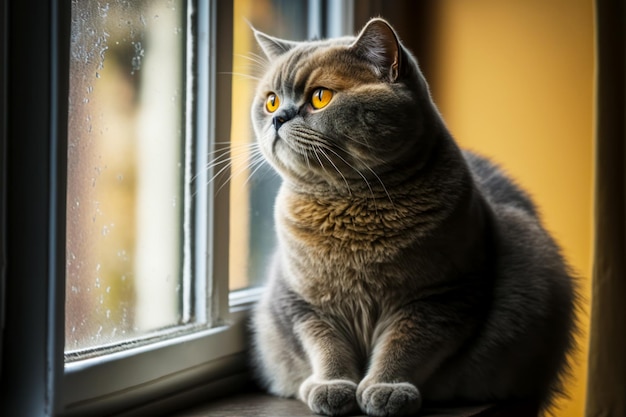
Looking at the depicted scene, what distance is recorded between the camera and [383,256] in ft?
3.58

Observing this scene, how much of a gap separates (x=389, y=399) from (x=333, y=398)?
0.27 feet

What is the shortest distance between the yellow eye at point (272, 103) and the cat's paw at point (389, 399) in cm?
48

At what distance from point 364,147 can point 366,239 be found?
0.47ft

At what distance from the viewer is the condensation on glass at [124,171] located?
3.46ft

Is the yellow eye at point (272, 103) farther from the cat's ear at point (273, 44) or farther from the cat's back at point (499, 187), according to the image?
the cat's back at point (499, 187)

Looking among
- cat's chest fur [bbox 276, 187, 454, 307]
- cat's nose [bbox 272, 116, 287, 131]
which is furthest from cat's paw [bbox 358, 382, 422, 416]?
cat's nose [bbox 272, 116, 287, 131]

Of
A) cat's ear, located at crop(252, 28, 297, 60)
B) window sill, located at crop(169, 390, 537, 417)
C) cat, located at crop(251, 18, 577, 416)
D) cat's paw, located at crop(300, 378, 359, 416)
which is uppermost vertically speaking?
cat's ear, located at crop(252, 28, 297, 60)

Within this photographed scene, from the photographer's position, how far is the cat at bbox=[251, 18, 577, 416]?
107 cm

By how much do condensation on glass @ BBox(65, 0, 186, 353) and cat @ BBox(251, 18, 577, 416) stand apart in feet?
0.59

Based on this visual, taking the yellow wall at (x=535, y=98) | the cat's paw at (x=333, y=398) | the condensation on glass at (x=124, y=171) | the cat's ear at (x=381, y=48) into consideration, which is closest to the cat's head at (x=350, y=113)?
the cat's ear at (x=381, y=48)

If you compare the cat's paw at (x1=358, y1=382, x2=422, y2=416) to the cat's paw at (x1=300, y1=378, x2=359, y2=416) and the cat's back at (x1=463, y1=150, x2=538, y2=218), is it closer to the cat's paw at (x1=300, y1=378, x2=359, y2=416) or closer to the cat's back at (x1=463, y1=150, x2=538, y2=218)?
the cat's paw at (x1=300, y1=378, x2=359, y2=416)

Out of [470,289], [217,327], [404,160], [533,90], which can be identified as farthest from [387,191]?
[533,90]

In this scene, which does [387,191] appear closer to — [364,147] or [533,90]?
[364,147]

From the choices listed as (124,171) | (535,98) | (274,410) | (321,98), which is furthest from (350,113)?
(535,98)
